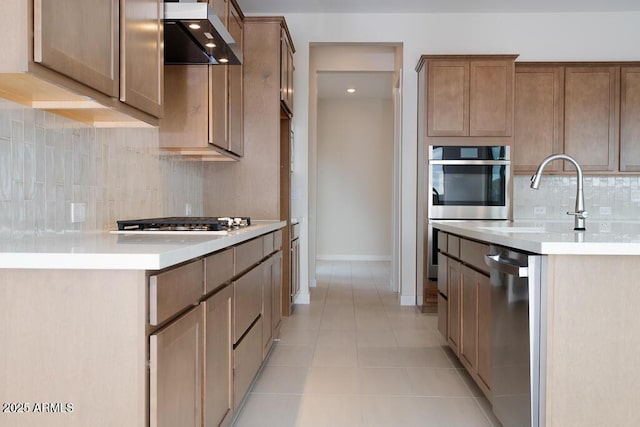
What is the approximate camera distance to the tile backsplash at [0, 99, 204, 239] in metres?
1.66

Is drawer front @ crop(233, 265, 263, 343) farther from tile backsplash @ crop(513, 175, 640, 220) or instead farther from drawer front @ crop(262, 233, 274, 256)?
tile backsplash @ crop(513, 175, 640, 220)

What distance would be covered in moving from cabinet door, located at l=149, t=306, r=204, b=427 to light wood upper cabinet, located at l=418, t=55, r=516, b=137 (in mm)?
3499

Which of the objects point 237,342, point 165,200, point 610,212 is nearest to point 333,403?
point 237,342

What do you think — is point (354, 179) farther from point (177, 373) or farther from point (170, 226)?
point (177, 373)

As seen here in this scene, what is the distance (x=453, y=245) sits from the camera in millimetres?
3129

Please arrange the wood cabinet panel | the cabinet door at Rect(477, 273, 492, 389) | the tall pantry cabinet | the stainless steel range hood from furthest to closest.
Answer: the tall pantry cabinet < the wood cabinet panel < the cabinet door at Rect(477, 273, 492, 389) < the stainless steel range hood

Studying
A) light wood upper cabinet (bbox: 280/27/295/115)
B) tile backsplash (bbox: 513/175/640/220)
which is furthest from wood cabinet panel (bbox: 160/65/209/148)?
tile backsplash (bbox: 513/175/640/220)

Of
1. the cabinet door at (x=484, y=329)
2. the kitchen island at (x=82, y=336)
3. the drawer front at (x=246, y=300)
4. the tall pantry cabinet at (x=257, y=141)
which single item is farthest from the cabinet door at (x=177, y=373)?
the tall pantry cabinet at (x=257, y=141)

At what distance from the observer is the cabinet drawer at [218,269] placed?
5.83 feet

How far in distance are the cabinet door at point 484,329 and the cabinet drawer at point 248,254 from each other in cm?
115

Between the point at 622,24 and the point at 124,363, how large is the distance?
5644 millimetres

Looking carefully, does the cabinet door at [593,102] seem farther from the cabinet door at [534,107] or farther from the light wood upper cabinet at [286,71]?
the light wood upper cabinet at [286,71]

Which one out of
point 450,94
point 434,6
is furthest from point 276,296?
point 434,6

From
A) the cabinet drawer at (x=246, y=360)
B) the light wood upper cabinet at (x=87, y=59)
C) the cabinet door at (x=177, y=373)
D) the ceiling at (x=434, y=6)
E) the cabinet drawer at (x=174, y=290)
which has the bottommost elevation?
the cabinet drawer at (x=246, y=360)
